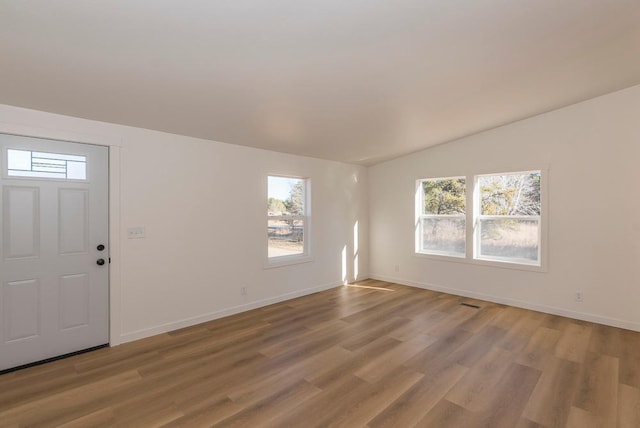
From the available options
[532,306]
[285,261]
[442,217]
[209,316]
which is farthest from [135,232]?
[532,306]

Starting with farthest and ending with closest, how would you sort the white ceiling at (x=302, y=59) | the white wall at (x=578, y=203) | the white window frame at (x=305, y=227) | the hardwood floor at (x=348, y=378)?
the white window frame at (x=305, y=227)
the white wall at (x=578, y=203)
the hardwood floor at (x=348, y=378)
the white ceiling at (x=302, y=59)

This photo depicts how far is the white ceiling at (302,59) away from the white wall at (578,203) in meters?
0.48

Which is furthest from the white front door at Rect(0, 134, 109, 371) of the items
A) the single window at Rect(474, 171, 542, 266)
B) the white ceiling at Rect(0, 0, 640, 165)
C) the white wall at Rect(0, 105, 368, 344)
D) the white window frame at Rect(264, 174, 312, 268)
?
the single window at Rect(474, 171, 542, 266)

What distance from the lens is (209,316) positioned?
3922 mm

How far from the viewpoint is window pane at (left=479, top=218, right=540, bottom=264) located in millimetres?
4383

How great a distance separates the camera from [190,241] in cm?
376

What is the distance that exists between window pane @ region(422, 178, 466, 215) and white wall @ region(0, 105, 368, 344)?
2178 mm

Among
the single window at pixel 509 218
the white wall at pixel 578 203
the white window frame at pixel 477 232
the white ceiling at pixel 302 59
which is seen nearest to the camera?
the white ceiling at pixel 302 59

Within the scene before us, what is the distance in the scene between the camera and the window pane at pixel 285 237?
15.7 ft

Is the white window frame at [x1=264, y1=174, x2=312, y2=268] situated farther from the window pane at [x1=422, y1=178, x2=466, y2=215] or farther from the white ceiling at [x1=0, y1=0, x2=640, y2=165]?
the window pane at [x1=422, y1=178, x2=466, y2=215]

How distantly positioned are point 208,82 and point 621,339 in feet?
16.0

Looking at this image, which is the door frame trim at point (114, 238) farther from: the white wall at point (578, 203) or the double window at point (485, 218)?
the white wall at point (578, 203)

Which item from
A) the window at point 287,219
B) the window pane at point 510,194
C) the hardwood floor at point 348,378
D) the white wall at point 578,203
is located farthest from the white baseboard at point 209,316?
the window pane at point 510,194

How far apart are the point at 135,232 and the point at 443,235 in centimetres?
458
